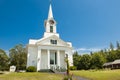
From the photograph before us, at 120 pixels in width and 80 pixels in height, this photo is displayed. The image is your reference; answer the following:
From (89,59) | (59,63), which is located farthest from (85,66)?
(59,63)

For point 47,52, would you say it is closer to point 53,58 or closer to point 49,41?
point 53,58

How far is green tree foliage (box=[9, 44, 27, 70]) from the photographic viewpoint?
167 ft

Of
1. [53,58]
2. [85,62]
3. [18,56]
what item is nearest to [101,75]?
[53,58]

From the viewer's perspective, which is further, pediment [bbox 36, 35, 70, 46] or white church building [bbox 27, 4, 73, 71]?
pediment [bbox 36, 35, 70, 46]

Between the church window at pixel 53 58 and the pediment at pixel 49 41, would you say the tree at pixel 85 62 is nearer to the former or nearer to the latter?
the pediment at pixel 49 41

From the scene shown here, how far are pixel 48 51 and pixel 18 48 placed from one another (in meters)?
20.2

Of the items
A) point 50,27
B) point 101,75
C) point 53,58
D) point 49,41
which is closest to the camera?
point 101,75

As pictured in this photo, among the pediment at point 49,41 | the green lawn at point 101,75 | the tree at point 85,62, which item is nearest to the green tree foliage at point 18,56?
the pediment at point 49,41

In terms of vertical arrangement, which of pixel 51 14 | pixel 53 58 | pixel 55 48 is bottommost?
pixel 53 58

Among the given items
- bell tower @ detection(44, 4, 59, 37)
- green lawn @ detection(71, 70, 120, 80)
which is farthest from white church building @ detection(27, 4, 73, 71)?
green lawn @ detection(71, 70, 120, 80)

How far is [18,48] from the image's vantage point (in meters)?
50.8

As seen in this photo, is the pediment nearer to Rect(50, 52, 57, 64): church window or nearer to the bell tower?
Rect(50, 52, 57, 64): church window

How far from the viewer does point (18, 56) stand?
51.8 meters

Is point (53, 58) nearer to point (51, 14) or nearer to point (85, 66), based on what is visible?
point (51, 14)
